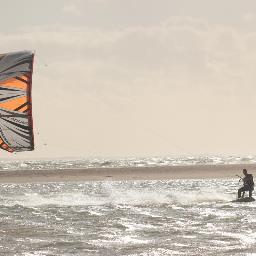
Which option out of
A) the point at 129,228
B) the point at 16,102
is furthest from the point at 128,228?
the point at 16,102

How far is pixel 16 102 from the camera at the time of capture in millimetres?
19844

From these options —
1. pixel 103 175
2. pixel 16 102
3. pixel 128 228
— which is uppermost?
pixel 16 102

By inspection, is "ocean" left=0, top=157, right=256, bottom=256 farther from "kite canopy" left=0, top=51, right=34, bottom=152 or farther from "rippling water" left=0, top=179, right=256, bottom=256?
"kite canopy" left=0, top=51, right=34, bottom=152

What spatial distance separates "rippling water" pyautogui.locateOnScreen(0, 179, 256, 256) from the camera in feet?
62.1

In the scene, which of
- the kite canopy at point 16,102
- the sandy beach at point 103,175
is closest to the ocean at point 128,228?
the kite canopy at point 16,102

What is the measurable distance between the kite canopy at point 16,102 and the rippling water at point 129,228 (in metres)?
3.24

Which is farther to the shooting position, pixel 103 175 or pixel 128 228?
pixel 103 175

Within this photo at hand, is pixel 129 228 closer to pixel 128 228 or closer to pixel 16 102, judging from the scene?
pixel 128 228

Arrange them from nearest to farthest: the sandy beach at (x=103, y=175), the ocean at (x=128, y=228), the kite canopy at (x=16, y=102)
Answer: the ocean at (x=128, y=228)
the kite canopy at (x=16, y=102)
the sandy beach at (x=103, y=175)

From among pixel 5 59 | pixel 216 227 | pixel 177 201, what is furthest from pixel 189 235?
pixel 177 201

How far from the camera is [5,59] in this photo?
63.9 ft

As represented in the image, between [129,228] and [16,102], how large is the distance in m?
6.79

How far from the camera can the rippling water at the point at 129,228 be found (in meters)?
Result: 18.9

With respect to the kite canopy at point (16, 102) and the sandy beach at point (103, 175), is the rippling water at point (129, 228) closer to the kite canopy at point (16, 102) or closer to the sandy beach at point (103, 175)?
the kite canopy at point (16, 102)
